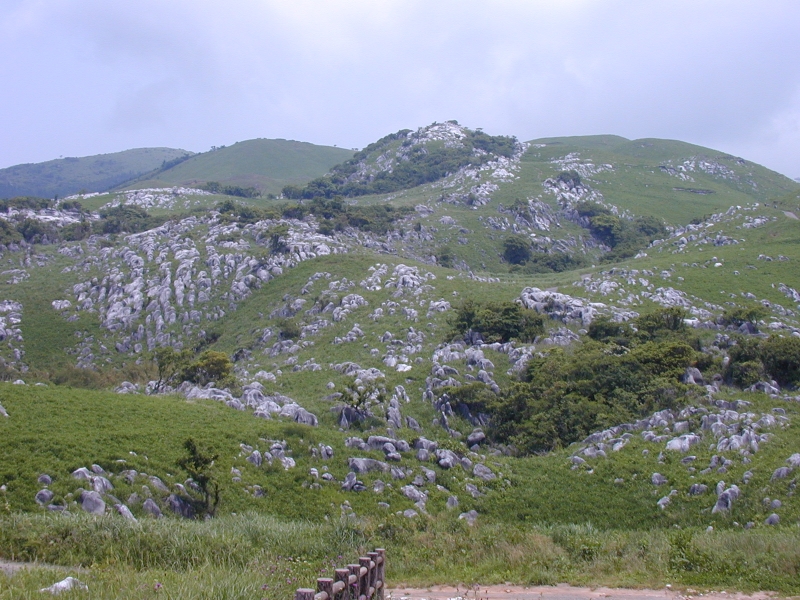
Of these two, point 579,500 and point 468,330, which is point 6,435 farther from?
point 468,330

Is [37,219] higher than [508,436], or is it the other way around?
[37,219]

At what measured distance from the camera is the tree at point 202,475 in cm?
1758

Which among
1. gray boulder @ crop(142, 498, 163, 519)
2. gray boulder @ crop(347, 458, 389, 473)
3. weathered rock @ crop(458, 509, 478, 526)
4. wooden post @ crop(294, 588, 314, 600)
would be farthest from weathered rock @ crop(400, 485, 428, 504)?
wooden post @ crop(294, 588, 314, 600)

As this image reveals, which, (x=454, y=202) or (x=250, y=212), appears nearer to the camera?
(x=250, y=212)

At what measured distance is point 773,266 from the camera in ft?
168

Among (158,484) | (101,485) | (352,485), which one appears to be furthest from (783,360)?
(101,485)

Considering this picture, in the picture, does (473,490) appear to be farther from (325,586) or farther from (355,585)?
(325,586)

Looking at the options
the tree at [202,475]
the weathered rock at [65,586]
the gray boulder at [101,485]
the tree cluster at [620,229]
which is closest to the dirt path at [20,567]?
the weathered rock at [65,586]

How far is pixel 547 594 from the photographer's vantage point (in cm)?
1128

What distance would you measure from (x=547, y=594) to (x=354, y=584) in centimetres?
483

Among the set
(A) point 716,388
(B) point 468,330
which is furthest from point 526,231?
(A) point 716,388

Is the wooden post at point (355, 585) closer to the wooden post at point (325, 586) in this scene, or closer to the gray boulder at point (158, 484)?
the wooden post at point (325, 586)

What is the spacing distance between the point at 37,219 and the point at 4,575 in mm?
80282

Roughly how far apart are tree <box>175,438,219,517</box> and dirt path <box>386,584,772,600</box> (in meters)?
8.33
